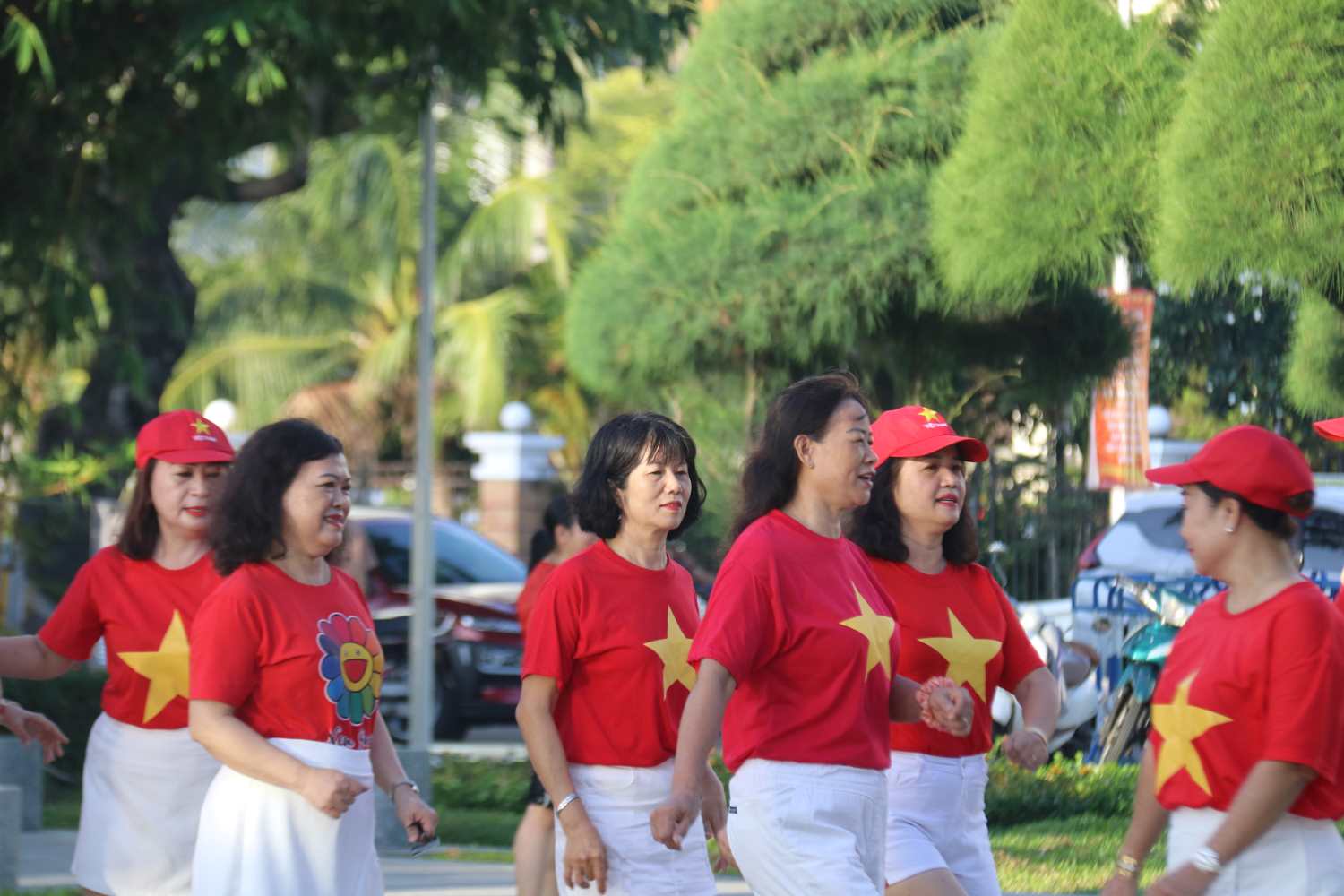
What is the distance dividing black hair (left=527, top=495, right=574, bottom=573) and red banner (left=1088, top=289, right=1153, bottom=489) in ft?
9.51

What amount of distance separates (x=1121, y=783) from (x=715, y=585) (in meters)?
5.48

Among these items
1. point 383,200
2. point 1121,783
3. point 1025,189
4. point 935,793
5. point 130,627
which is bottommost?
point 1121,783

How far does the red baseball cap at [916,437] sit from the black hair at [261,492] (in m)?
1.49

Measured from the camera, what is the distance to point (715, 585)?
166 inches

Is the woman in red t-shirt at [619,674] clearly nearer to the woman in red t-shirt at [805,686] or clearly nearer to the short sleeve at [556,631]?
the short sleeve at [556,631]

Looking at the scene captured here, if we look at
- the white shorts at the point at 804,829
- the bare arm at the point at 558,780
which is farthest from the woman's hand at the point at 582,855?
the white shorts at the point at 804,829

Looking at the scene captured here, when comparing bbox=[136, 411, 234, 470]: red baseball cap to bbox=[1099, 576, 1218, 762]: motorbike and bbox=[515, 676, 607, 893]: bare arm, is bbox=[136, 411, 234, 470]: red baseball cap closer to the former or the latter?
bbox=[515, 676, 607, 893]: bare arm

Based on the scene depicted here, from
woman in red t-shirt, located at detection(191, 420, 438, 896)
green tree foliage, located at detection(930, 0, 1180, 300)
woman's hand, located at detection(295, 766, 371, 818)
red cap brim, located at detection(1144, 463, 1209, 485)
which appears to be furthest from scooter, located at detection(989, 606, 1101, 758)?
woman's hand, located at detection(295, 766, 371, 818)

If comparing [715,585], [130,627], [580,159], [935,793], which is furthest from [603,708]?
[580,159]

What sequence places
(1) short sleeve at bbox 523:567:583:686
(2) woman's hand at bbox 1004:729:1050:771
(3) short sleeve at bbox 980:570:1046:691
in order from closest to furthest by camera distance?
(1) short sleeve at bbox 523:567:583:686 → (2) woman's hand at bbox 1004:729:1050:771 → (3) short sleeve at bbox 980:570:1046:691

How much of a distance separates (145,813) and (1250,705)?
9.14ft

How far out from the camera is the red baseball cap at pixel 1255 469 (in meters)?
3.82

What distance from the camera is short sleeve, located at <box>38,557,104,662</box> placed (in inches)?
205

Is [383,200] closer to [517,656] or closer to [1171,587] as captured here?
[517,656]
